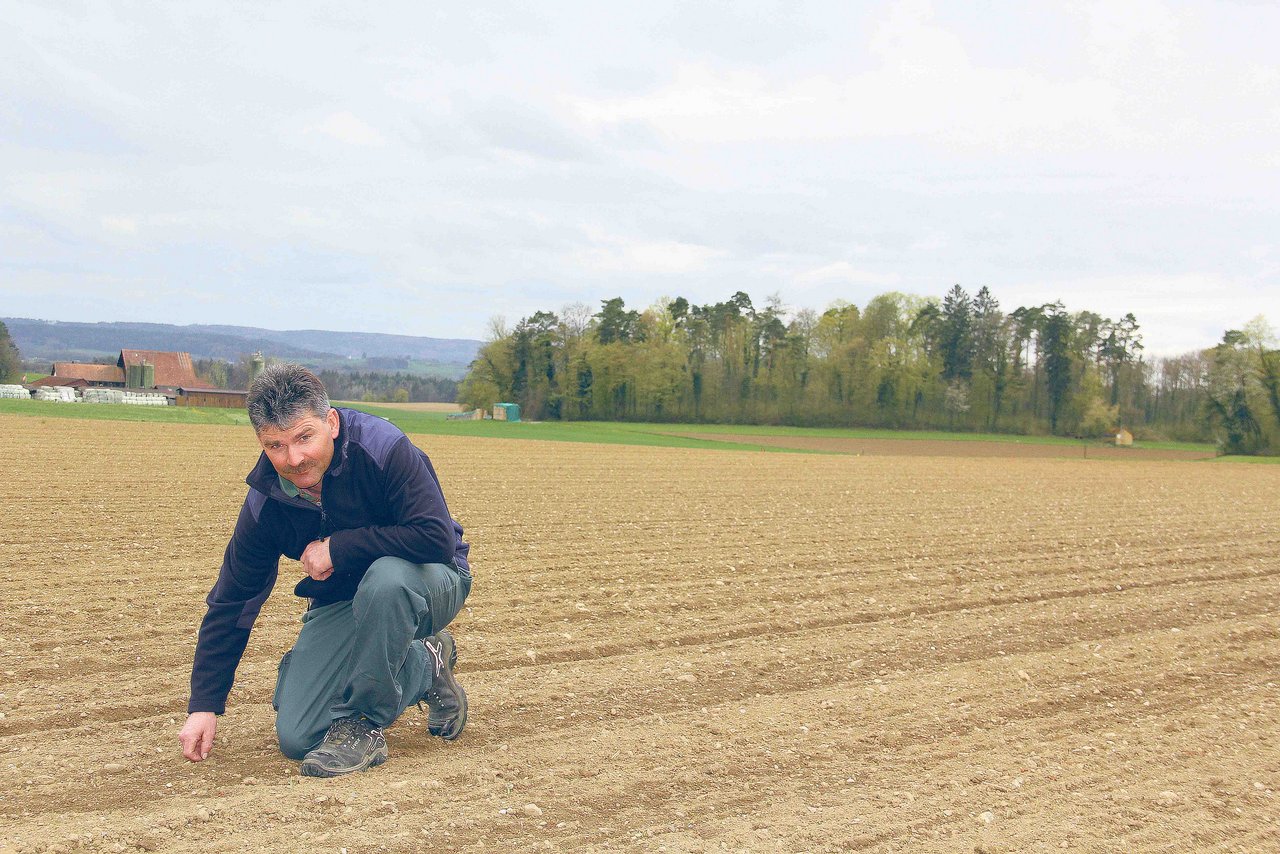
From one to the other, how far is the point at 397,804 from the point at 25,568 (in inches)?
253

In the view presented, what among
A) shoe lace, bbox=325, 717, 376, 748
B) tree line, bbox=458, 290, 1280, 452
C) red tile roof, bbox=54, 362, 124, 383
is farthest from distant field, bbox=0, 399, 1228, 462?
red tile roof, bbox=54, 362, 124, 383

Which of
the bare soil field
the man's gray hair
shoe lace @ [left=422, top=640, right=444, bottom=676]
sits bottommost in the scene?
the bare soil field

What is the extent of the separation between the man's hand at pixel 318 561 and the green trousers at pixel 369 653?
0.52 ft

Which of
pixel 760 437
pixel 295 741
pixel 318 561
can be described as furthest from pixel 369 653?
pixel 760 437

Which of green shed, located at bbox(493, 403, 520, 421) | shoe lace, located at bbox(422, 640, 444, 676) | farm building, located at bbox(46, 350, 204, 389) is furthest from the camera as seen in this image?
farm building, located at bbox(46, 350, 204, 389)

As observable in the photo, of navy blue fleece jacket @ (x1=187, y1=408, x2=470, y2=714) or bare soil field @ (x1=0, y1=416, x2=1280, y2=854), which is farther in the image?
navy blue fleece jacket @ (x1=187, y1=408, x2=470, y2=714)

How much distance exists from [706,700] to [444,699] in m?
1.53

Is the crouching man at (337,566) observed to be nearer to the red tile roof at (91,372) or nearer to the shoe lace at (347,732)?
the shoe lace at (347,732)

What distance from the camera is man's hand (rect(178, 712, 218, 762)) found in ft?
13.5

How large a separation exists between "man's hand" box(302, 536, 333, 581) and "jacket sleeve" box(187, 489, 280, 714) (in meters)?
0.21

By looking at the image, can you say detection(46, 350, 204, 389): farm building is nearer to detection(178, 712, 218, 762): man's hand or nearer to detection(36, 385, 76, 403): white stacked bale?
detection(36, 385, 76, 403): white stacked bale

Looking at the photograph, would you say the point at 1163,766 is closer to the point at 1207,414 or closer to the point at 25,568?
the point at 25,568

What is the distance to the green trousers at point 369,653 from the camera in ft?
13.6

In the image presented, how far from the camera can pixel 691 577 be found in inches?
373
